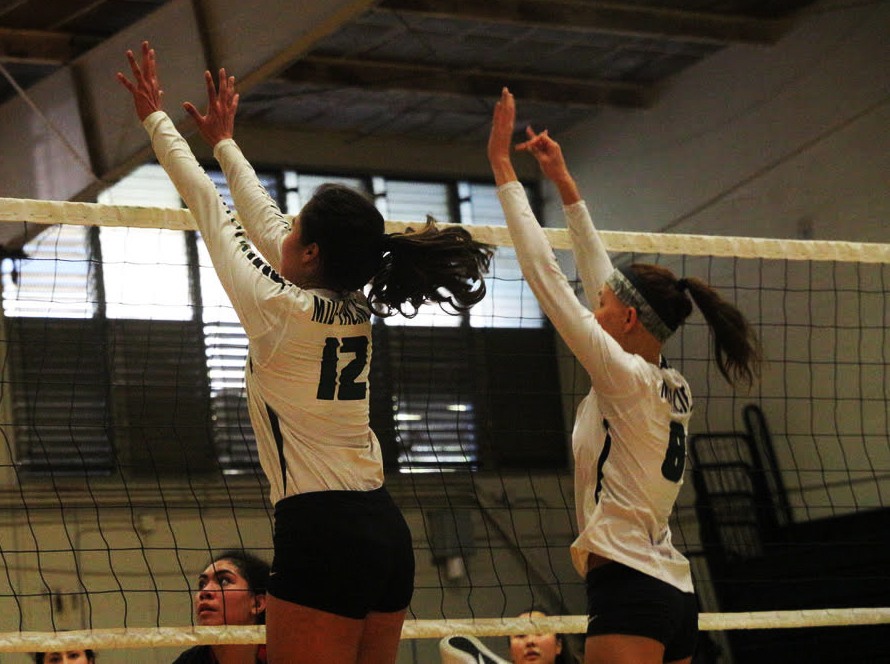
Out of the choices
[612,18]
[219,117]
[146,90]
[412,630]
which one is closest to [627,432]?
[219,117]

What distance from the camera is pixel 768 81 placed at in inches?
384

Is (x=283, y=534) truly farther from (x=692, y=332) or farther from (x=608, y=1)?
(x=692, y=332)

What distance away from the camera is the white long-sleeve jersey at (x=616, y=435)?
277 cm

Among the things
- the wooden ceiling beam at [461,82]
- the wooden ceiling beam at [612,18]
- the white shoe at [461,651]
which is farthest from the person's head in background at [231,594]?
the wooden ceiling beam at [461,82]

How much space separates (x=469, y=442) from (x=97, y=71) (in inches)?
197

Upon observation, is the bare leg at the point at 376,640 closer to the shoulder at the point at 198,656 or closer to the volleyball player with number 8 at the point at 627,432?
the volleyball player with number 8 at the point at 627,432

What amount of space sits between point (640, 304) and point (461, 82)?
7754 mm

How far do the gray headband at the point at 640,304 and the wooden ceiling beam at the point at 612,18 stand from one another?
627 centimetres

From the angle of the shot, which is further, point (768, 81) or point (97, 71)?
point (768, 81)

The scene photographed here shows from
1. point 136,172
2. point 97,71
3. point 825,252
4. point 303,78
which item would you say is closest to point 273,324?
point 825,252

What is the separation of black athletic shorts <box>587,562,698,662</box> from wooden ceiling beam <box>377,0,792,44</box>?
6742 millimetres

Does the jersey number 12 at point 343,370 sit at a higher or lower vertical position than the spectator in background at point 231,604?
higher

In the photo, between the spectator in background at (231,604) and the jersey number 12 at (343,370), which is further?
the spectator in background at (231,604)

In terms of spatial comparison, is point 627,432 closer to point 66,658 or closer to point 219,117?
point 219,117
